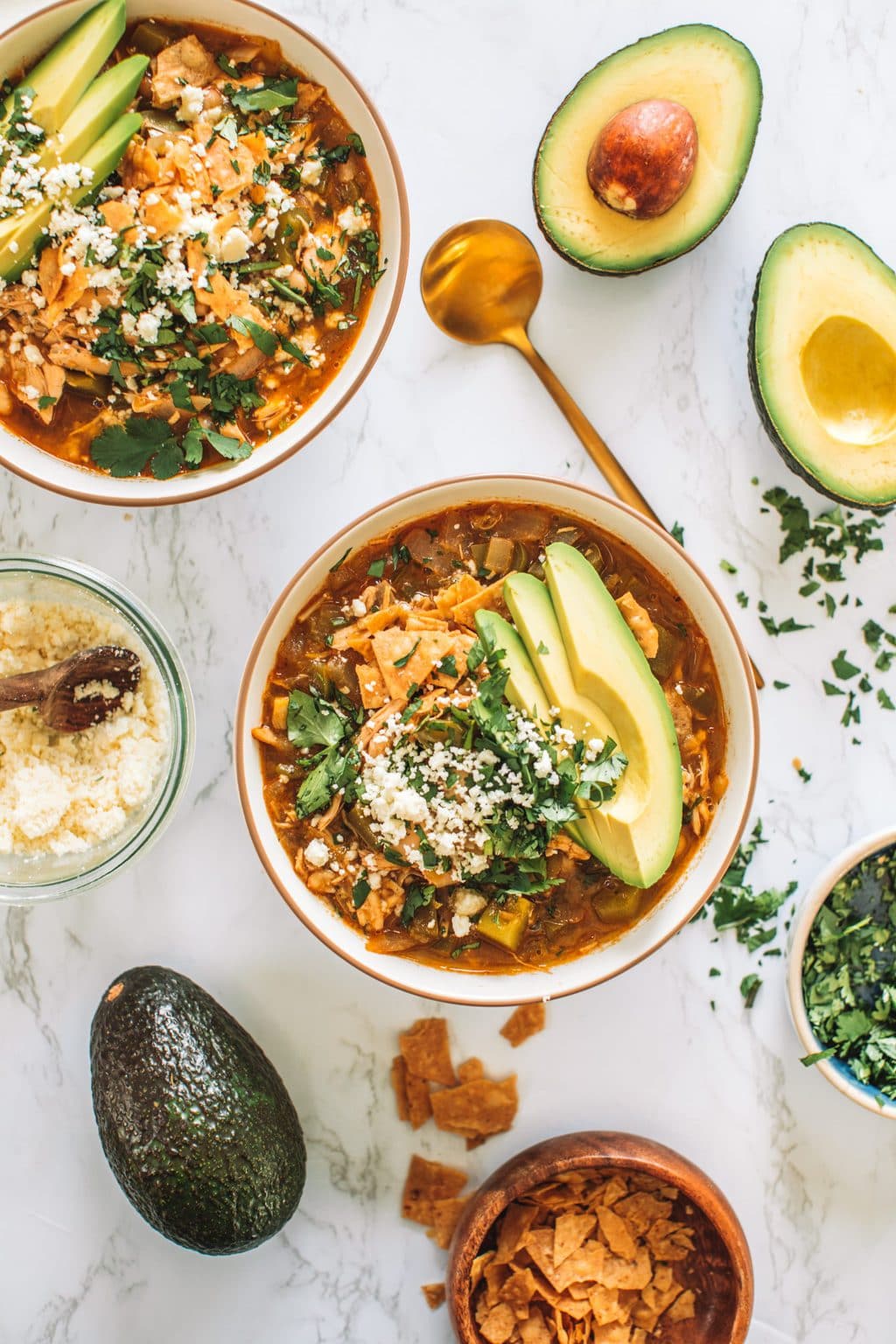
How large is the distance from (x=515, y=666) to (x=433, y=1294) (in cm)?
168

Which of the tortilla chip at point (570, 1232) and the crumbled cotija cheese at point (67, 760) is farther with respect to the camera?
the tortilla chip at point (570, 1232)

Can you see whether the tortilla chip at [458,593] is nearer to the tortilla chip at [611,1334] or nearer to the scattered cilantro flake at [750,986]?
the scattered cilantro flake at [750,986]

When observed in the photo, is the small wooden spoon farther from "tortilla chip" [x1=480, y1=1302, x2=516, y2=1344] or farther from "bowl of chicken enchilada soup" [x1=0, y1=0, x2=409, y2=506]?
"tortilla chip" [x1=480, y1=1302, x2=516, y2=1344]

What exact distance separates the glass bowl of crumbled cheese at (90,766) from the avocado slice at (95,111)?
2.79 ft

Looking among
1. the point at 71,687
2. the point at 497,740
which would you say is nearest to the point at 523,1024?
the point at 497,740

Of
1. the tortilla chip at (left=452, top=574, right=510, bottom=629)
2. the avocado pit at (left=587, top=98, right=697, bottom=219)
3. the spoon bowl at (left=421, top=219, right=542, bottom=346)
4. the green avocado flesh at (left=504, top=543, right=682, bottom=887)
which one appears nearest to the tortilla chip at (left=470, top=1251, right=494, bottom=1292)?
the green avocado flesh at (left=504, top=543, right=682, bottom=887)

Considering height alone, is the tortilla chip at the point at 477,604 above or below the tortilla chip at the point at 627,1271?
above

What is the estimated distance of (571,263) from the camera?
94.7 inches

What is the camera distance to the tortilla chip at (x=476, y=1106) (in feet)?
8.56

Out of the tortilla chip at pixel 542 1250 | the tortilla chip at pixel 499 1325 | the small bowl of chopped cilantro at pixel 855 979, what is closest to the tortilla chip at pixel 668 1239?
the tortilla chip at pixel 542 1250

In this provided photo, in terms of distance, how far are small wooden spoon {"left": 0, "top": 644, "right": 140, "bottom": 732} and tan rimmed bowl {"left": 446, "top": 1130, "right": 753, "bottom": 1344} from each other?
142 centimetres

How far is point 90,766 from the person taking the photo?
245 centimetres

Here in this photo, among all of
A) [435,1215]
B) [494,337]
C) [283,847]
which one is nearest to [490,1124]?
[435,1215]

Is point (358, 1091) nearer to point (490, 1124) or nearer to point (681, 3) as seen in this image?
point (490, 1124)
